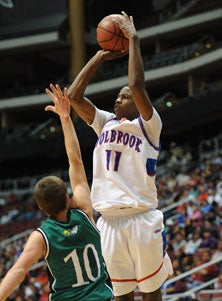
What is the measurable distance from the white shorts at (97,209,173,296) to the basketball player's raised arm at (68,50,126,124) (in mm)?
929

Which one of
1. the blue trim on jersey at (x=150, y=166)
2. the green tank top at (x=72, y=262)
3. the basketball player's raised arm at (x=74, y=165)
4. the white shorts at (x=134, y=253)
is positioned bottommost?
the white shorts at (x=134, y=253)

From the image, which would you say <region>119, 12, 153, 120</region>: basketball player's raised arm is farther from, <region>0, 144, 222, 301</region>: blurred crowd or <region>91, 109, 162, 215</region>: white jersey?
<region>0, 144, 222, 301</region>: blurred crowd

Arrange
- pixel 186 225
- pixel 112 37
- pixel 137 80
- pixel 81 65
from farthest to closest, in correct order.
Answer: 1. pixel 81 65
2. pixel 186 225
3. pixel 112 37
4. pixel 137 80

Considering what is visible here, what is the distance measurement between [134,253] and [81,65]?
24.7 meters

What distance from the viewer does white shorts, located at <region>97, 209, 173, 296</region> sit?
4.78m

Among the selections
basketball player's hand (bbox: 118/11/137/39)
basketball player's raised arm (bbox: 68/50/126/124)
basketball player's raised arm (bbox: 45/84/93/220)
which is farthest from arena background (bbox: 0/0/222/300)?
basketball player's raised arm (bbox: 45/84/93/220)

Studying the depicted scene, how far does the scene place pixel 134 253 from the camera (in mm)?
4812

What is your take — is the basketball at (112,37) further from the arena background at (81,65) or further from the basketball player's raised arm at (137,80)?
the arena background at (81,65)

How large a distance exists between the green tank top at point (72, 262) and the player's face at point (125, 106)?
5.20 feet

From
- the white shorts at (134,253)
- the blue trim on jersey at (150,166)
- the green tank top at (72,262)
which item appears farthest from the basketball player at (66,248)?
the blue trim on jersey at (150,166)

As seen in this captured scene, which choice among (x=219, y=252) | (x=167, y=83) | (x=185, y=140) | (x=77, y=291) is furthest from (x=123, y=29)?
(x=167, y=83)

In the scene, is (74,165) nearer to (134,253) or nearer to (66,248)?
(66,248)

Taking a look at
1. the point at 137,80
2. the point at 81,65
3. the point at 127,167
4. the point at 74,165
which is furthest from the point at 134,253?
the point at 81,65

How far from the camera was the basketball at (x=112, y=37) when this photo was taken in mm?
5027
